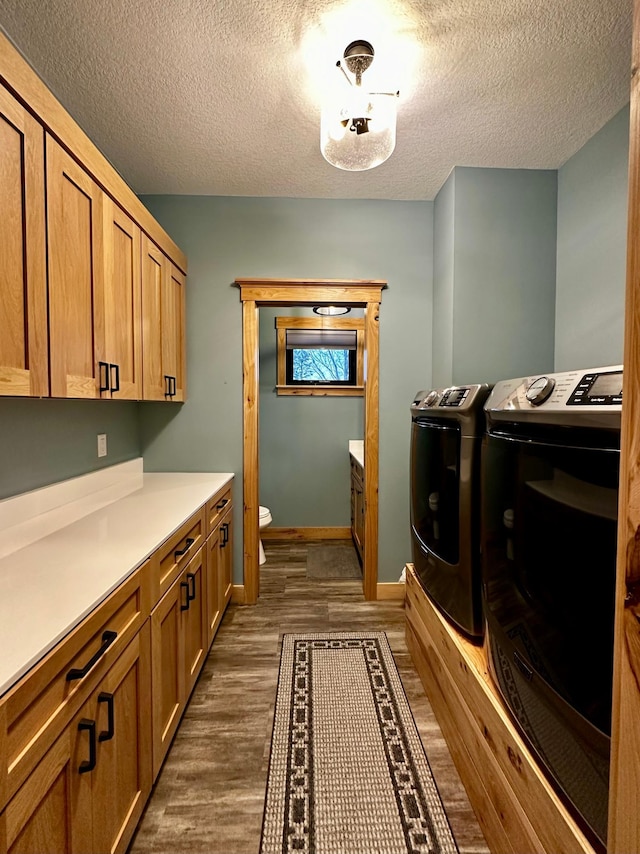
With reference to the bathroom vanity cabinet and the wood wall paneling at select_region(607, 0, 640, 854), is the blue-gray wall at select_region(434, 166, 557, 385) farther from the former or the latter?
the wood wall paneling at select_region(607, 0, 640, 854)

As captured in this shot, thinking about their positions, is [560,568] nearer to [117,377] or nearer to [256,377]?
[117,377]

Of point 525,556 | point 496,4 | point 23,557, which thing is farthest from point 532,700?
point 496,4

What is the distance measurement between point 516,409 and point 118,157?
2.46 m

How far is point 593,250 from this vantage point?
2.07 metres

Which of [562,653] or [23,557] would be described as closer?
[562,653]

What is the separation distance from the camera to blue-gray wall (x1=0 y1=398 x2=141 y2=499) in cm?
150

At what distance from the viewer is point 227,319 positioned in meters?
2.71

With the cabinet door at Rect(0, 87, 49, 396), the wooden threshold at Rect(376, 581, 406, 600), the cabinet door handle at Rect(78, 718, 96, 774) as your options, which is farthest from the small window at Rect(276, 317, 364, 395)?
the cabinet door handle at Rect(78, 718, 96, 774)

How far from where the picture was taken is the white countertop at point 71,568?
797mm

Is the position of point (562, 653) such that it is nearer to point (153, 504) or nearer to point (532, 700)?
point (532, 700)

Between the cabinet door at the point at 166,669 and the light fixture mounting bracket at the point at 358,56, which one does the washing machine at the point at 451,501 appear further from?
the light fixture mounting bracket at the point at 358,56

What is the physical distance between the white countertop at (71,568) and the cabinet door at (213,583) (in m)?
0.31

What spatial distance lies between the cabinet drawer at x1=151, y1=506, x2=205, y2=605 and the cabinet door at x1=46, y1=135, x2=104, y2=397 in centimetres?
62

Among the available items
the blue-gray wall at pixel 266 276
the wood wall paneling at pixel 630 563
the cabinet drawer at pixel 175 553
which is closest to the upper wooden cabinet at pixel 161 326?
the blue-gray wall at pixel 266 276
